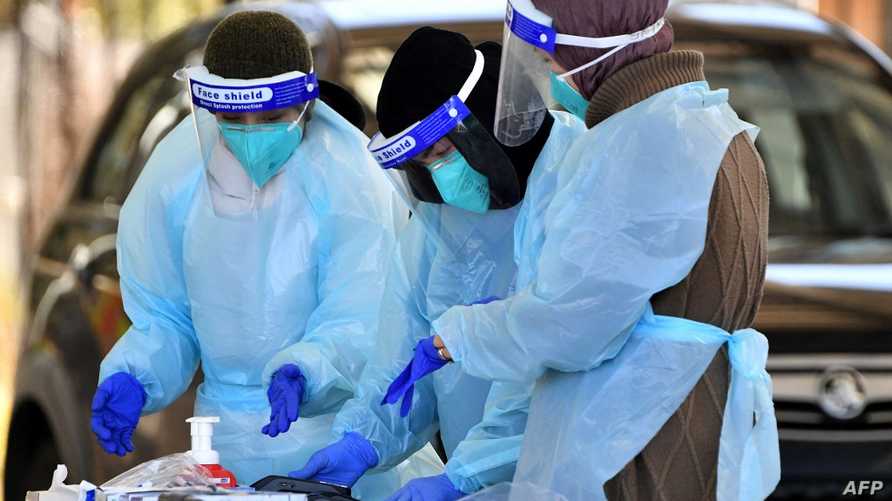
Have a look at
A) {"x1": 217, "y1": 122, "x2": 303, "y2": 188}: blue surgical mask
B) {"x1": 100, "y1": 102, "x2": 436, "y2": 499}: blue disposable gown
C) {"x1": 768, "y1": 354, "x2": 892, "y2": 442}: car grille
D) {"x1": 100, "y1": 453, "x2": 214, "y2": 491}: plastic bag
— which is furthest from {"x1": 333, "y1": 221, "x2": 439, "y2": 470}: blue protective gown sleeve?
{"x1": 768, "y1": 354, "x2": 892, "y2": 442}: car grille

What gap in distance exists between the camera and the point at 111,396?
3.55 m

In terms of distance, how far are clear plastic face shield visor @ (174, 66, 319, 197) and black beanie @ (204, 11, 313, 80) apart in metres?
0.02

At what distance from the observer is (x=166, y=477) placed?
296 cm

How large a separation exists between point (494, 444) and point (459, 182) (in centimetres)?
50

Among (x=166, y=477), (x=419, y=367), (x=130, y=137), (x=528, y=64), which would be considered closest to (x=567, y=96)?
(x=528, y=64)

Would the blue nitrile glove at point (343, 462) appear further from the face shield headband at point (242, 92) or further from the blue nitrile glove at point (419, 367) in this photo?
the face shield headband at point (242, 92)

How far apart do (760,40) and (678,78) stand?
118 inches

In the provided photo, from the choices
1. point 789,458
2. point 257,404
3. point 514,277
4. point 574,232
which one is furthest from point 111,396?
point 789,458

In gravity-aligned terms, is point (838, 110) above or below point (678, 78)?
A: below

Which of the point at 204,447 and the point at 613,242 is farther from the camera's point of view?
the point at 204,447

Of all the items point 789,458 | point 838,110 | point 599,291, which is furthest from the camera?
point 838,110

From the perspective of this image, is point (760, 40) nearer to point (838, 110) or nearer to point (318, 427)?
point (838, 110)

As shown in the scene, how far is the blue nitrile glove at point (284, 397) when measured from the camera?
10.7ft

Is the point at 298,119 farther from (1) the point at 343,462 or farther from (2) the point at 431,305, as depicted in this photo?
(1) the point at 343,462
